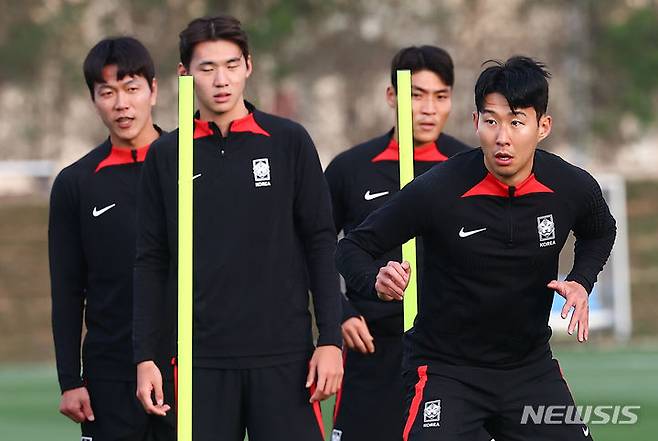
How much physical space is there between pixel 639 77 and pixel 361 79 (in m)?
5.83

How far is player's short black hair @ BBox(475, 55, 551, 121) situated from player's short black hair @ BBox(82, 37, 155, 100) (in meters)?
2.11

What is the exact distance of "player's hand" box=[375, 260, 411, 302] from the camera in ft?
19.9

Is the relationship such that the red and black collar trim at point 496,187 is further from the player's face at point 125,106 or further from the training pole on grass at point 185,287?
the player's face at point 125,106

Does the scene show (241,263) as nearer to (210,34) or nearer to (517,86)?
(210,34)

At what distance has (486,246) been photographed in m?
6.39

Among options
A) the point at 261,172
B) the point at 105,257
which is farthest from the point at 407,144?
the point at 105,257

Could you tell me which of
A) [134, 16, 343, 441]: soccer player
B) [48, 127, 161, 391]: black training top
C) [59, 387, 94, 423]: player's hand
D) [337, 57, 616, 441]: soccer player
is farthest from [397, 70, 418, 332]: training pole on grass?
[59, 387, 94, 423]: player's hand

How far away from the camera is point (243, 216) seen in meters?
6.82

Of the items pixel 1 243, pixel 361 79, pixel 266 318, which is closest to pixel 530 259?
pixel 266 318

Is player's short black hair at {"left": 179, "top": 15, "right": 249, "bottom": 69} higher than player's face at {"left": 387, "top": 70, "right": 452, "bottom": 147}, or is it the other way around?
player's short black hair at {"left": 179, "top": 15, "right": 249, "bottom": 69}

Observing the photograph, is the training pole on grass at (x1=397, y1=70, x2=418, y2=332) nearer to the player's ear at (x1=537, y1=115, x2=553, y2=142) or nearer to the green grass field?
the player's ear at (x1=537, y1=115, x2=553, y2=142)

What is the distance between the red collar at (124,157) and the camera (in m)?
7.80

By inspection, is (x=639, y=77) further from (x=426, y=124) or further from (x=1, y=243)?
(x=426, y=124)

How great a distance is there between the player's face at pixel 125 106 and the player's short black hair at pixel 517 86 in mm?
2040
